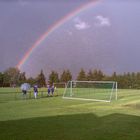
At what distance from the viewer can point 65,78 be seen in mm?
116062

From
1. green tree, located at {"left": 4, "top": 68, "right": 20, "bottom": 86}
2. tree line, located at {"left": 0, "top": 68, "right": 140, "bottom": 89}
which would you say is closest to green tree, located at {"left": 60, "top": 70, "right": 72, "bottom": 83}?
tree line, located at {"left": 0, "top": 68, "right": 140, "bottom": 89}

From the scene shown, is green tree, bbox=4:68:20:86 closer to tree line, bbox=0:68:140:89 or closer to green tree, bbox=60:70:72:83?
tree line, bbox=0:68:140:89

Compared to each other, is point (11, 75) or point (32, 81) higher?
point (11, 75)

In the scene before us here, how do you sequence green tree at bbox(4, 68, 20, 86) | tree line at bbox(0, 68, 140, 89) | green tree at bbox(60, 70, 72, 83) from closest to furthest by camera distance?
tree line at bbox(0, 68, 140, 89)
green tree at bbox(60, 70, 72, 83)
green tree at bbox(4, 68, 20, 86)

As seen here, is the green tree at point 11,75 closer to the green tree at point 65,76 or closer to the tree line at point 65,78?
the tree line at point 65,78

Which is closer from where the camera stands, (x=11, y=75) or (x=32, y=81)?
(x=32, y=81)

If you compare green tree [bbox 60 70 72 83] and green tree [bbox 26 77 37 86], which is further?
green tree [bbox 60 70 72 83]

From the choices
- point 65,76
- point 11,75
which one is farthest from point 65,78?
point 11,75

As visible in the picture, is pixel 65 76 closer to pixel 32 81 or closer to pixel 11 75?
pixel 32 81

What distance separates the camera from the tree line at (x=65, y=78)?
91.8m

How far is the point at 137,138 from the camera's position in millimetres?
12109

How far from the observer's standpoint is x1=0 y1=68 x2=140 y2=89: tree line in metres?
91.8

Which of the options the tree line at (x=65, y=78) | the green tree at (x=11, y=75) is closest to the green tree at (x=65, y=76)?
the tree line at (x=65, y=78)

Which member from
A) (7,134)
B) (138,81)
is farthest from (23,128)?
(138,81)
